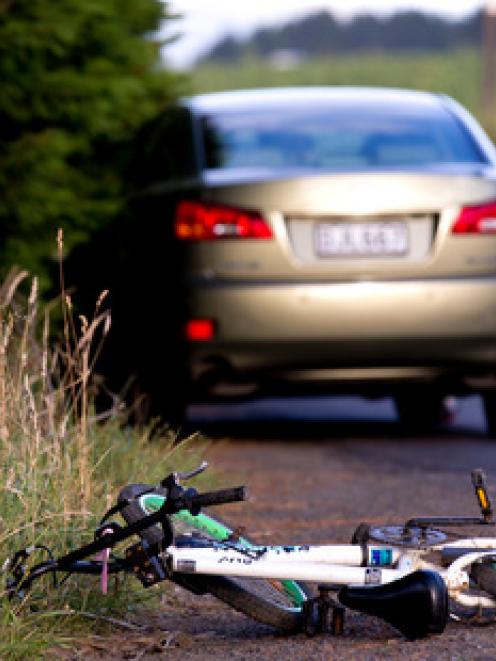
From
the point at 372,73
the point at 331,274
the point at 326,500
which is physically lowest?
the point at 372,73

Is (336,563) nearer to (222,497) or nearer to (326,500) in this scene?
(222,497)

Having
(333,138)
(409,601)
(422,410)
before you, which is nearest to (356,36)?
(422,410)

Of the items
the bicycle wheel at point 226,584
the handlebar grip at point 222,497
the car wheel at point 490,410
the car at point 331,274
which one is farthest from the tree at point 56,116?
the handlebar grip at point 222,497

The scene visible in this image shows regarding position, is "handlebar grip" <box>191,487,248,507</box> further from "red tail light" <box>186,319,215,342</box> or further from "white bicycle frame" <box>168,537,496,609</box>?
"red tail light" <box>186,319,215,342</box>

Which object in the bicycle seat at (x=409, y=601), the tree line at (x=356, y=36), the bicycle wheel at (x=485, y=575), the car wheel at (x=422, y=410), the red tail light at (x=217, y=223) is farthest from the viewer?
the tree line at (x=356, y=36)

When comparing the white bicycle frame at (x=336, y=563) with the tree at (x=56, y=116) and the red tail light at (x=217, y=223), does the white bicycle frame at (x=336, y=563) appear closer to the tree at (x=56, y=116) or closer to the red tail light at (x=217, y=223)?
the red tail light at (x=217, y=223)

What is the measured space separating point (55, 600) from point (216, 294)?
12.9 ft

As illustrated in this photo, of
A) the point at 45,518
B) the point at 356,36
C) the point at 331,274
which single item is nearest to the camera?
the point at 45,518

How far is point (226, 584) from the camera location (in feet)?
15.2

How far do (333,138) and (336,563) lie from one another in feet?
15.5

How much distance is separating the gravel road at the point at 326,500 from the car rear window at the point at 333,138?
4.60ft

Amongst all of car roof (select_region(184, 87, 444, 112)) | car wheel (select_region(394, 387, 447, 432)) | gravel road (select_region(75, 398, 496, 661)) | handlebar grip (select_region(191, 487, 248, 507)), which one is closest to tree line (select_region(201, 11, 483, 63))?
car wheel (select_region(394, 387, 447, 432))

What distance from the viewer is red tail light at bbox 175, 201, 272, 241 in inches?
334

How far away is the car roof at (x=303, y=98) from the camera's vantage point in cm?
951
